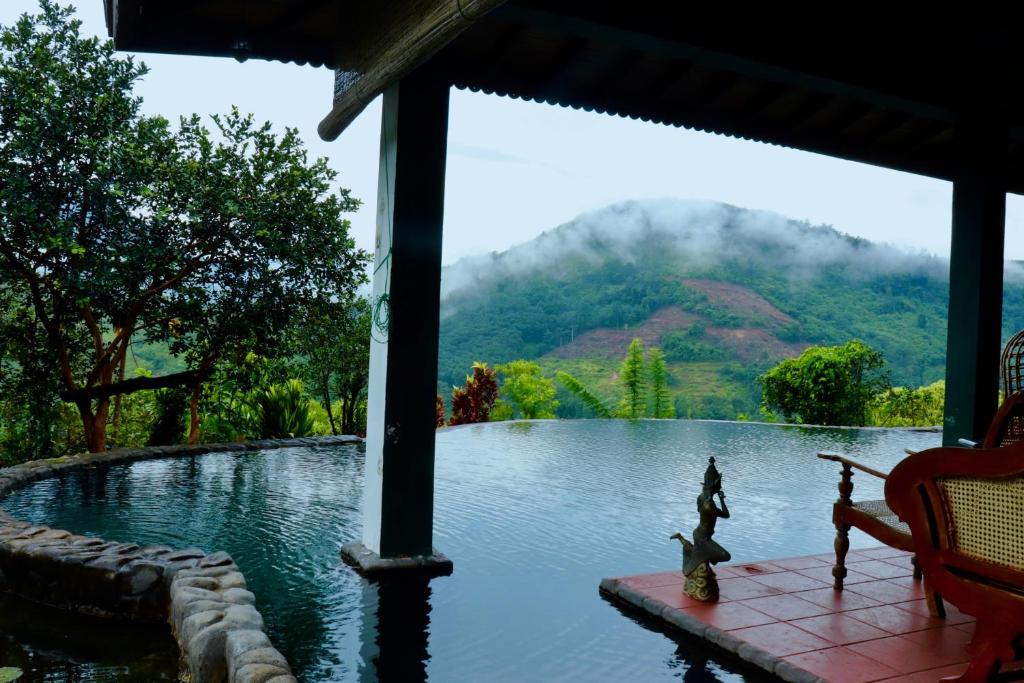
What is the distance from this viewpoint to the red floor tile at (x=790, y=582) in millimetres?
3891

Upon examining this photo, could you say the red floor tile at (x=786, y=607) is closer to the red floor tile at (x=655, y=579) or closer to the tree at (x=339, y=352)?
the red floor tile at (x=655, y=579)

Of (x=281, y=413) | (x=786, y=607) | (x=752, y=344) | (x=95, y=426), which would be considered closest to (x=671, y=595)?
(x=786, y=607)

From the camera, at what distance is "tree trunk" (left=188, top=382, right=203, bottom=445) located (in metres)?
9.64

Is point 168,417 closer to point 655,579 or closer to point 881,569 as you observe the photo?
point 655,579

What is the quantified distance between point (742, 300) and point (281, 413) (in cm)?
2860

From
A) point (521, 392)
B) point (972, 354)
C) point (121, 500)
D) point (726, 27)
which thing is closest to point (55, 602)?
point (121, 500)

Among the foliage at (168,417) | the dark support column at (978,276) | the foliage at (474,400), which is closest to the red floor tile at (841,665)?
the dark support column at (978,276)

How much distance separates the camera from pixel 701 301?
35.4 metres

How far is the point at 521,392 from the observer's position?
1584 cm

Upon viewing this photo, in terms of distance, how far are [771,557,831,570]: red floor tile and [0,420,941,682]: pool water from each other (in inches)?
11.2

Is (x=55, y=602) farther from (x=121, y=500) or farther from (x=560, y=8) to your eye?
(x=560, y=8)

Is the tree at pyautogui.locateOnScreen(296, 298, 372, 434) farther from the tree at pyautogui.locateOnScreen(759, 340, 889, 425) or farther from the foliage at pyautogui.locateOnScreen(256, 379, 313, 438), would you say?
the tree at pyautogui.locateOnScreen(759, 340, 889, 425)

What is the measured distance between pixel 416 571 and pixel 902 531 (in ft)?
7.81

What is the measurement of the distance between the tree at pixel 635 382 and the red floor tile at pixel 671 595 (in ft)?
40.9
